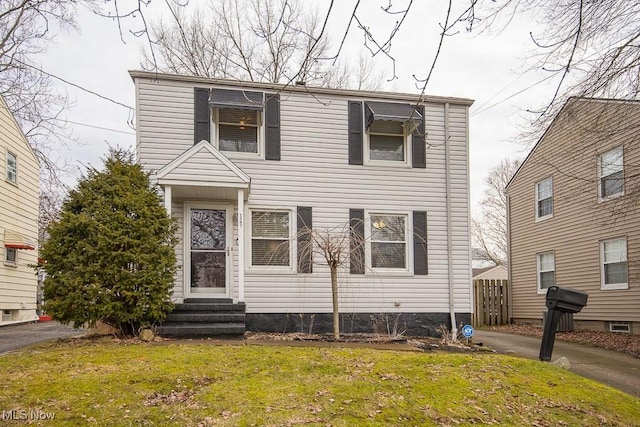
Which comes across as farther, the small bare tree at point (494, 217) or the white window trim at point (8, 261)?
the small bare tree at point (494, 217)

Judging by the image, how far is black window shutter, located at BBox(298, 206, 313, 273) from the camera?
34.3 feet

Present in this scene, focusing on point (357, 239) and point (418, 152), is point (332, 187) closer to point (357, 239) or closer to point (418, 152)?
point (357, 239)

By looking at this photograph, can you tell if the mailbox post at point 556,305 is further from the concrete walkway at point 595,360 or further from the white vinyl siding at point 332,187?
the white vinyl siding at point 332,187

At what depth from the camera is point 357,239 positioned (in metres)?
10.5

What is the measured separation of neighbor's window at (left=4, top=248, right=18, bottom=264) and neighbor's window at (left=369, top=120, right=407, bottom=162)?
10.7 metres

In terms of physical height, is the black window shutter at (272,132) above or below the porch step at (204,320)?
above

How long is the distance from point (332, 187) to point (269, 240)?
1765 millimetres

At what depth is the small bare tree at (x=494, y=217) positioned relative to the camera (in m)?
35.2

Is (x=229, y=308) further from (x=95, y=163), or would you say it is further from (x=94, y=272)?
(x=95, y=163)

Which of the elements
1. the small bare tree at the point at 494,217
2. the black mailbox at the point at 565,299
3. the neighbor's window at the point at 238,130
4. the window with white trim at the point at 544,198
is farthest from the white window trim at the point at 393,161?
the small bare tree at the point at 494,217

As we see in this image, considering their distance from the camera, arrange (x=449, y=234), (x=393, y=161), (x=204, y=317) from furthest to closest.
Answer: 1. (x=393, y=161)
2. (x=449, y=234)
3. (x=204, y=317)

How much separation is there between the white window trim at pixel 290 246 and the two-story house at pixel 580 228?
→ 5.75 m

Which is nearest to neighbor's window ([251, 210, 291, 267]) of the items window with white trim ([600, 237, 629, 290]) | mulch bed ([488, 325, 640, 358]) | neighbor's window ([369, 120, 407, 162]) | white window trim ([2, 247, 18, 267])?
neighbor's window ([369, 120, 407, 162])

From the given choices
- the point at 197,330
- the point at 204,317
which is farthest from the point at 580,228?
the point at 197,330
